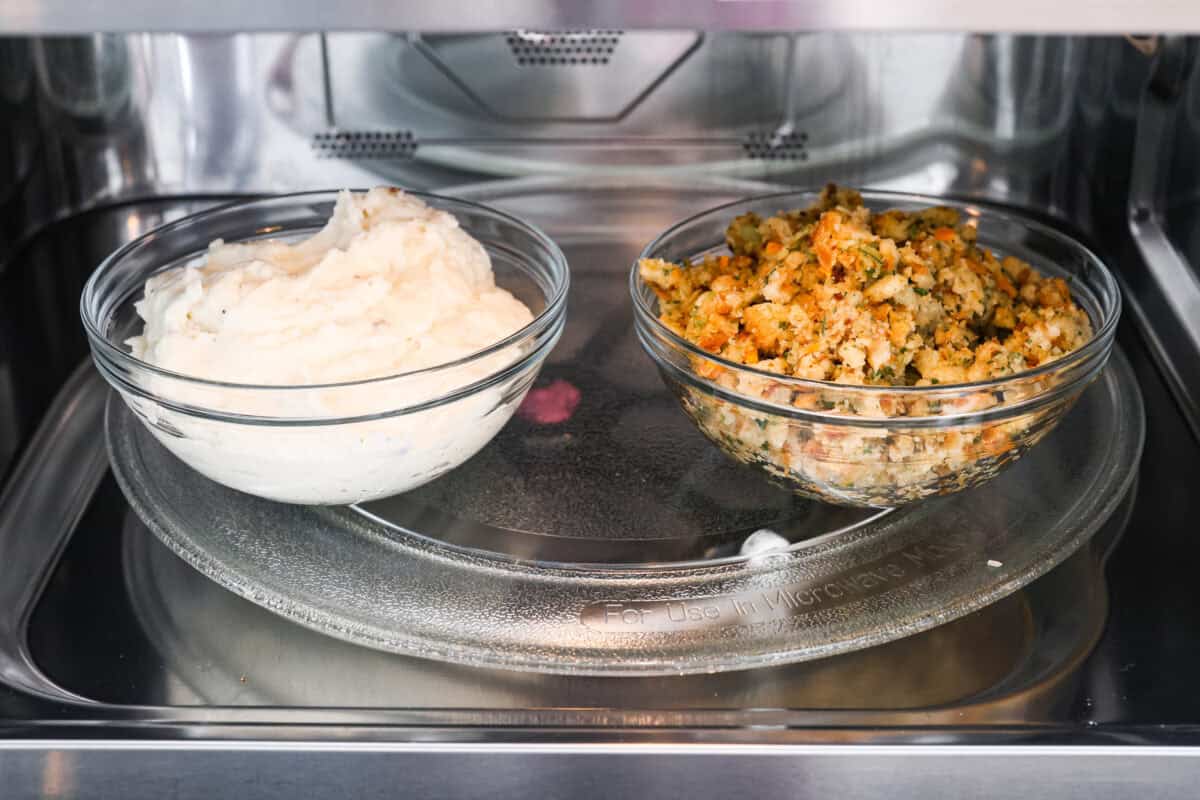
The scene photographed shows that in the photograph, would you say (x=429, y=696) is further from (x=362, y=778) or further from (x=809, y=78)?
(x=809, y=78)

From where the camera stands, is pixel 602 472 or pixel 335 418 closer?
pixel 335 418

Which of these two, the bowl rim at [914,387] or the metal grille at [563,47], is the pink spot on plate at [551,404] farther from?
the metal grille at [563,47]

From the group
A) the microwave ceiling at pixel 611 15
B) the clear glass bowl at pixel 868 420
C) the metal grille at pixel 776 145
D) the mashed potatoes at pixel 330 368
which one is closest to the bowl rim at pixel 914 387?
the clear glass bowl at pixel 868 420

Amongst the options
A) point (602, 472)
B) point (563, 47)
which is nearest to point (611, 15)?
point (602, 472)

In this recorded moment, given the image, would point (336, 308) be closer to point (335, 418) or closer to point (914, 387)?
point (335, 418)

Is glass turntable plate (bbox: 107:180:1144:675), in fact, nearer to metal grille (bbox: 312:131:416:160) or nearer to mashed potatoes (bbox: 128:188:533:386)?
mashed potatoes (bbox: 128:188:533:386)

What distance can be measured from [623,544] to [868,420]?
0.65 feet

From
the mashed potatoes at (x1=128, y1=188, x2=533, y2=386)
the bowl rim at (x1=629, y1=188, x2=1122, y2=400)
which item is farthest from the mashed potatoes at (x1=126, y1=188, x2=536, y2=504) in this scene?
the bowl rim at (x1=629, y1=188, x2=1122, y2=400)

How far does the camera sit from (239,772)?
26.7 inches

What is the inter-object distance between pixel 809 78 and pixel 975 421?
55cm

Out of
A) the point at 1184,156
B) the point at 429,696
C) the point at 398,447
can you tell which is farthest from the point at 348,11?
the point at 1184,156

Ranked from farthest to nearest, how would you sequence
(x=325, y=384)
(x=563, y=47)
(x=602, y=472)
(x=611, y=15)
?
(x=563, y=47), (x=602, y=472), (x=325, y=384), (x=611, y=15)

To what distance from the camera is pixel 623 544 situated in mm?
849

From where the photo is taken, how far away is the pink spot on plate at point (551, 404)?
3.24 feet
